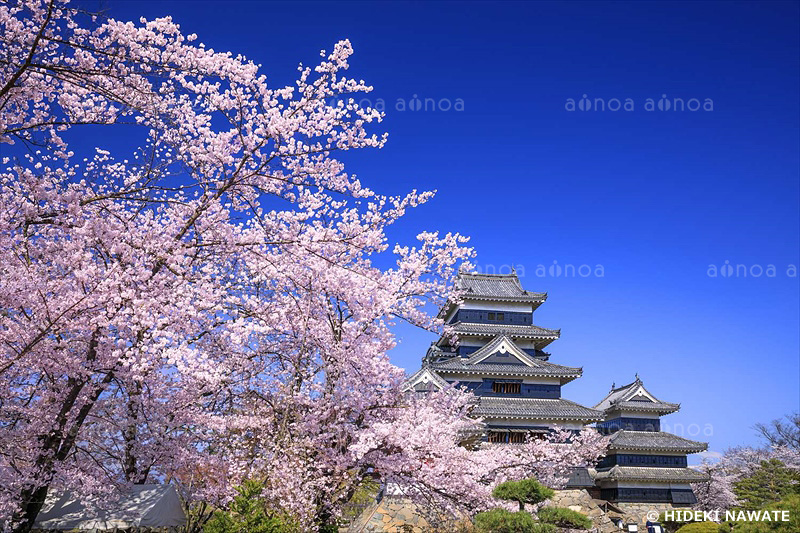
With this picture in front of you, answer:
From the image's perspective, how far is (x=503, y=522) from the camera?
56.8 ft

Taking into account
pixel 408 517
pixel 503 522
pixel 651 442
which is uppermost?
pixel 651 442

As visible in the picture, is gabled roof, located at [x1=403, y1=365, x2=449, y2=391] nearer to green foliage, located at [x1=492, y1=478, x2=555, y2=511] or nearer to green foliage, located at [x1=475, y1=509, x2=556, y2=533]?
green foliage, located at [x1=492, y1=478, x2=555, y2=511]

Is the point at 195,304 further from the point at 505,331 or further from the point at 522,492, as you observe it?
the point at 505,331

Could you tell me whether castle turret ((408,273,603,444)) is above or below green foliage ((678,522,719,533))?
above

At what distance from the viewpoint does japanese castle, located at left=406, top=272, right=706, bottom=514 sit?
29031 millimetres

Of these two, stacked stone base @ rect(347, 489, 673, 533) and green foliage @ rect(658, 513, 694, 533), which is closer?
stacked stone base @ rect(347, 489, 673, 533)

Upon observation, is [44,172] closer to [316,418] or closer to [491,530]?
[316,418]

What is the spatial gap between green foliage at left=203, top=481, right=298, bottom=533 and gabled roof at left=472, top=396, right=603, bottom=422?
19553 mm

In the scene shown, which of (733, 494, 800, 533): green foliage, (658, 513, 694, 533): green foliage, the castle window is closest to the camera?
(733, 494, 800, 533): green foliage

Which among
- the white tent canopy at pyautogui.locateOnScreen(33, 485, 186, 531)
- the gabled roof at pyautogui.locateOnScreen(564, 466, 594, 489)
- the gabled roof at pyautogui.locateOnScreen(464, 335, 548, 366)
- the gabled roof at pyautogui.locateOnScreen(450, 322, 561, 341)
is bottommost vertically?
the white tent canopy at pyautogui.locateOnScreen(33, 485, 186, 531)

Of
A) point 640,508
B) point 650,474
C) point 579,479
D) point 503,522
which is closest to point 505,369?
point 579,479

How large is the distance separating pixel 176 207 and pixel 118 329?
2.36 m

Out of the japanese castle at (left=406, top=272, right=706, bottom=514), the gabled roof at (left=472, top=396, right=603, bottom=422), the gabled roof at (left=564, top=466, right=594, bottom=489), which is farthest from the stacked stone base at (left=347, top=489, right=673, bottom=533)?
the gabled roof at (left=472, top=396, right=603, bottom=422)

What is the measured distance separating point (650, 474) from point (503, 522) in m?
20.1
